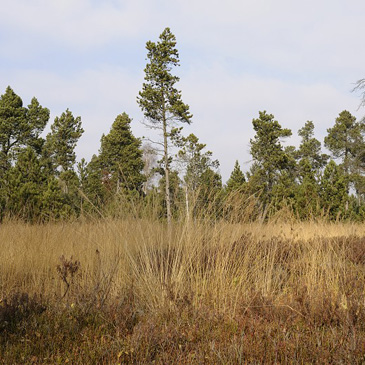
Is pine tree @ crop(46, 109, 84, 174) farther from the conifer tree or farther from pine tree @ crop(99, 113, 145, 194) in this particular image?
the conifer tree

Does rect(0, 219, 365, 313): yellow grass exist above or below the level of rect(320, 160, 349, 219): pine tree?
below

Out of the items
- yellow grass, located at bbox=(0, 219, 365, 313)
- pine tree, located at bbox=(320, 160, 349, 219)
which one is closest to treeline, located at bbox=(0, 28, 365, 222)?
pine tree, located at bbox=(320, 160, 349, 219)

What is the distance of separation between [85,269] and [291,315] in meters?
2.86

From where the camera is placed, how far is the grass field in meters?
2.98

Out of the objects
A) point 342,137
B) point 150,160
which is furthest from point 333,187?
point 342,137

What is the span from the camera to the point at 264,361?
9.59 ft

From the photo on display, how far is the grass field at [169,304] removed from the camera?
2.98 m

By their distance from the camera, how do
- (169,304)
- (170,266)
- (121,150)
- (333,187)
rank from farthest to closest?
(121,150) < (333,187) < (170,266) < (169,304)

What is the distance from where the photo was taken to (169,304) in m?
4.15

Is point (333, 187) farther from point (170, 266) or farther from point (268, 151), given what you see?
point (170, 266)

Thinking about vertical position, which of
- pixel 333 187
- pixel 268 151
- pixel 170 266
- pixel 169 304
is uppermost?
pixel 268 151

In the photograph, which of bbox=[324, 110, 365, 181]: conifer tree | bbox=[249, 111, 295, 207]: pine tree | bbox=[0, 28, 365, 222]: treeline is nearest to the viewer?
bbox=[0, 28, 365, 222]: treeline

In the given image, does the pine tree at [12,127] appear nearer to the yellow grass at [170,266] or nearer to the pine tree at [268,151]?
the pine tree at [268,151]

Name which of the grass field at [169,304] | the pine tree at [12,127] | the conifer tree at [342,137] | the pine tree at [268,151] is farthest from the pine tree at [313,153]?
the grass field at [169,304]
